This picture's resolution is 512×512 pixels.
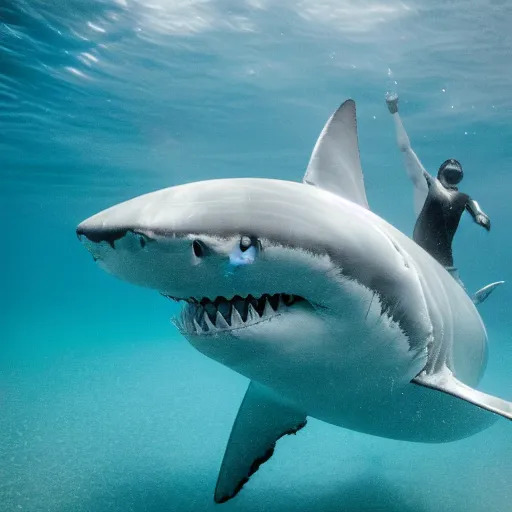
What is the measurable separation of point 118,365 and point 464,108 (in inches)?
715

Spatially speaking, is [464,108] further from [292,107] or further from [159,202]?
[159,202]

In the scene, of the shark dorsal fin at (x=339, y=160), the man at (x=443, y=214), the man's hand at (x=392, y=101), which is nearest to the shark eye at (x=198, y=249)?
the shark dorsal fin at (x=339, y=160)

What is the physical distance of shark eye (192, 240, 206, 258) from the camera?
154 centimetres

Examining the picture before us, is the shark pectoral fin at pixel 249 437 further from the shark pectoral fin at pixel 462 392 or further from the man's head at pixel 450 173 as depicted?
the man's head at pixel 450 173

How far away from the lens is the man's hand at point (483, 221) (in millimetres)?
5672

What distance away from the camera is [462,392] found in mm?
2674

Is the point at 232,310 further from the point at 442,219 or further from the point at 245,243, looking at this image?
the point at 442,219

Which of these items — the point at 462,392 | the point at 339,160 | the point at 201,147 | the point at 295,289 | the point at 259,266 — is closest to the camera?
the point at 259,266

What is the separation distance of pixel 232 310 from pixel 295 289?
0.89ft

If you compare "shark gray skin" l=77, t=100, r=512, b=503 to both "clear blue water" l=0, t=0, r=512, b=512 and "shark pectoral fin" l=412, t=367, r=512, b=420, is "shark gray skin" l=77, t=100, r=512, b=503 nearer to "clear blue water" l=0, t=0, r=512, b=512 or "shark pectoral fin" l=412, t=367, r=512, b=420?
"shark pectoral fin" l=412, t=367, r=512, b=420

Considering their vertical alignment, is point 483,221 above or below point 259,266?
below

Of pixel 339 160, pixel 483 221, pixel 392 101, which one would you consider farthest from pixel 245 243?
pixel 392 101

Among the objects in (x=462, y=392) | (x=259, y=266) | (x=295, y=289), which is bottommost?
(x=462, y=392)

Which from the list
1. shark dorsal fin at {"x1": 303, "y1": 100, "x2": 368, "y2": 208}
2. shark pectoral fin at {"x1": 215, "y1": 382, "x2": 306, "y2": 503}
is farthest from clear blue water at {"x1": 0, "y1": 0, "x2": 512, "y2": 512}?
shark dorsal fin at {"x1": 303, "y1": 100, "x2": 368, "y2": 208}
